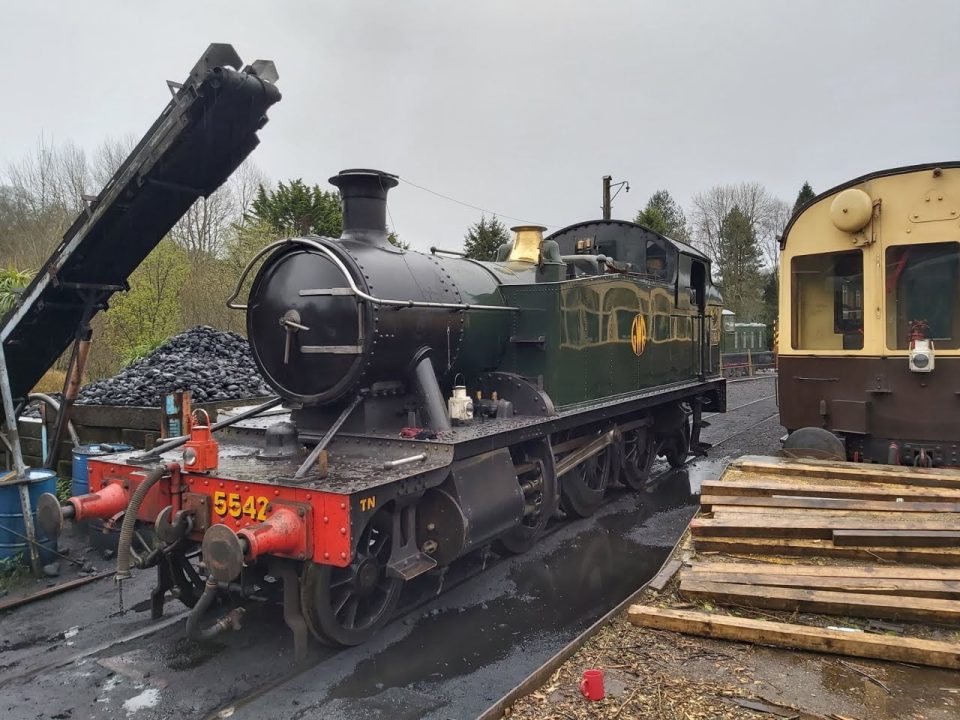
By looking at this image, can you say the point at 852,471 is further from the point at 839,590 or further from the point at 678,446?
the point at 678,446

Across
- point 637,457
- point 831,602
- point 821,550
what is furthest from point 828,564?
point 637,457

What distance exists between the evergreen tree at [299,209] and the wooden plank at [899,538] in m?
18.9

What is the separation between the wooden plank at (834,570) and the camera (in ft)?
10.7

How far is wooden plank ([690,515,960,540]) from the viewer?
3.72 m

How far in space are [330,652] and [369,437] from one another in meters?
1.38

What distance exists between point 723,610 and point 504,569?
9.28 ft

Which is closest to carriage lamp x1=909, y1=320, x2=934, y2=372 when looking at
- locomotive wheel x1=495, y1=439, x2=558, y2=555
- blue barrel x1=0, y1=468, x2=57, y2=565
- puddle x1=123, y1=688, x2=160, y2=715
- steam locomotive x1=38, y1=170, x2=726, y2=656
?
steam locomotive x1=38, y1=170, x2=726, y2=656

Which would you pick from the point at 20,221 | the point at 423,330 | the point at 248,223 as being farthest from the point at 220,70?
the point at 20,221

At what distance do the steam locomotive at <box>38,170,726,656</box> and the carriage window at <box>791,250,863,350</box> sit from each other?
182cm

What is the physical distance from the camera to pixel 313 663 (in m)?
4.13

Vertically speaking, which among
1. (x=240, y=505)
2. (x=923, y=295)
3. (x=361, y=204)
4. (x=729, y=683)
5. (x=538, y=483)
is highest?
(x=361, y=204)

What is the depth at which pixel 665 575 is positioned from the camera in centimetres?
354

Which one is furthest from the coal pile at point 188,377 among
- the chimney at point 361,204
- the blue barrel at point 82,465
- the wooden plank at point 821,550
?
the wooden plank at point 821,550

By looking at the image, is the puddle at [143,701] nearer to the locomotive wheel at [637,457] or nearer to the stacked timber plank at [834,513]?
the stacked timber plank at [834,513]
